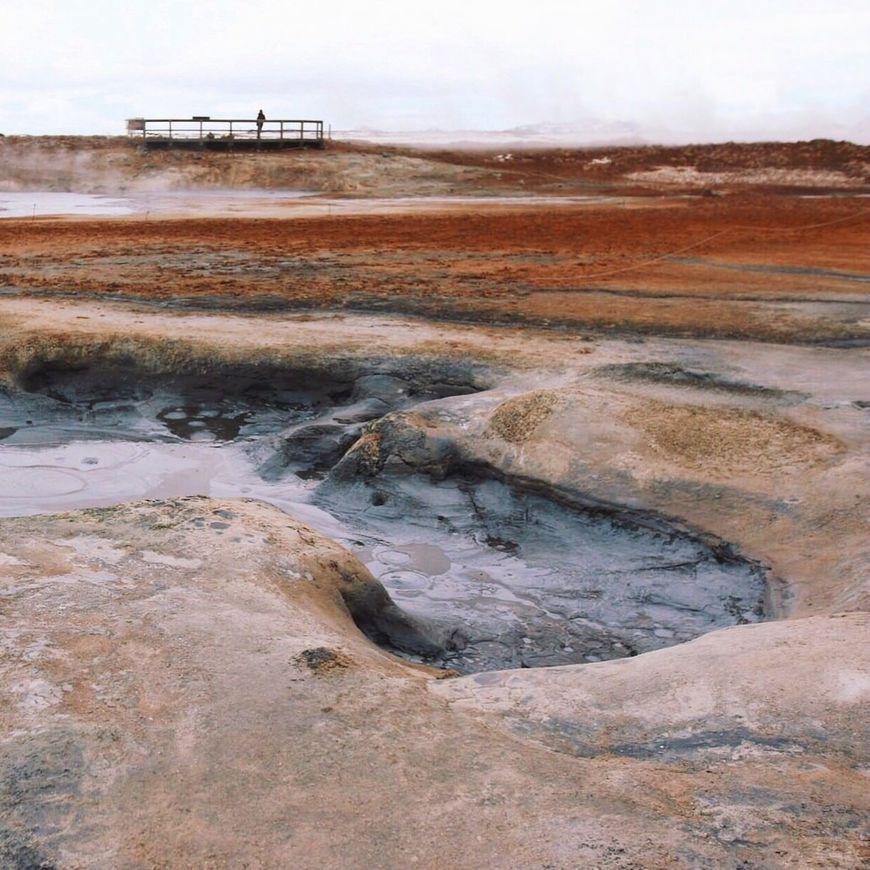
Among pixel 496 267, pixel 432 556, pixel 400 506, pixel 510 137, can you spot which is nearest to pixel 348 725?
pixel 432 556

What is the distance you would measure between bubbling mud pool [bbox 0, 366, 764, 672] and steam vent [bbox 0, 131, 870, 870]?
21 mm

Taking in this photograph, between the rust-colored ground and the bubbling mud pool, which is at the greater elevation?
the rust-colored ground

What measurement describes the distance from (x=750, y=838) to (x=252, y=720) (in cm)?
123

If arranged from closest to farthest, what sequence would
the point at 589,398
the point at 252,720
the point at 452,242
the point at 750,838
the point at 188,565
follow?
the point at 750,838 → the point at 252,720 → the point at 188,565 → the point at 589,398 → the point at 452,242

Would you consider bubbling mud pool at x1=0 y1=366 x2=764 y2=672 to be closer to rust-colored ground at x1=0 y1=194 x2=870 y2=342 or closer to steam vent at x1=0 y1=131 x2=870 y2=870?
steam vent at x1=0 y1=131 x2=870 y2=870

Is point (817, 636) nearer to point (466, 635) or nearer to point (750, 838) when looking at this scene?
point (750, 838)

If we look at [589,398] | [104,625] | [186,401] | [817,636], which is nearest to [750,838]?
[817,636]

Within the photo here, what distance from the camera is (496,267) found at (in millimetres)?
11617

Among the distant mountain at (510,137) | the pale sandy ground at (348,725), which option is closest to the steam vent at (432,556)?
the pale sandy ground at (348,725)

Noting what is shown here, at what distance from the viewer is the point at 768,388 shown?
6848mm

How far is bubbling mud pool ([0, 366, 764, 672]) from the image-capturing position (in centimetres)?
485

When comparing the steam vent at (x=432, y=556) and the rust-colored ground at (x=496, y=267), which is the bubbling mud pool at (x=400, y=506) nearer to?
the steam vent at (x=432, y=556)

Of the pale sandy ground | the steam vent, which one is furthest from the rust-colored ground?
the pale sandy ground

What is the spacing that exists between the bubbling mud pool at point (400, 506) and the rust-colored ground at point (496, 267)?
1910mm
